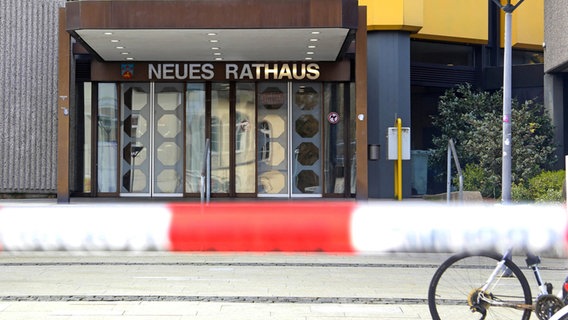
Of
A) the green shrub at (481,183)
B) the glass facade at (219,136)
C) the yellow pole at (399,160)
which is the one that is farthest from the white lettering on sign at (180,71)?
the green shrub at (481,183)

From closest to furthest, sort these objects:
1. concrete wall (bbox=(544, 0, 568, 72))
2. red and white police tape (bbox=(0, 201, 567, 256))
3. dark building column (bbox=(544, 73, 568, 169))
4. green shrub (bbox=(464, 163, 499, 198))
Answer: red and white police tape (bbox=(0, 201, 567, 256))
green shrub (bbox=(464, 163, 499, 198))
concrete wall (bbox=(544, 0, 568, 72))
dark building column (bbox=(544, 73, 568, 169))

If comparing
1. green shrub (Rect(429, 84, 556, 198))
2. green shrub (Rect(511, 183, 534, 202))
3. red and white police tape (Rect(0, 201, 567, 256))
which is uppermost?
green shrub (Rect(429, 84, 556, 198))

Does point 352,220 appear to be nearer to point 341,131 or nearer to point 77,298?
point 77,298

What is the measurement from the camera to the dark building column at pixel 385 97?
2400 centimetres

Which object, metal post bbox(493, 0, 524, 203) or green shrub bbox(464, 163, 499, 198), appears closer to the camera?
metal post bbox(493, 0, 524, 203)

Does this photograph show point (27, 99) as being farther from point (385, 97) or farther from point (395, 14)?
point (395, 14)

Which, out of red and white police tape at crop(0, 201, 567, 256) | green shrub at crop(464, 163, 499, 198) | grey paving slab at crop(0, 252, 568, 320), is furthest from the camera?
green shrub at crop(464, 163, 499, 198)

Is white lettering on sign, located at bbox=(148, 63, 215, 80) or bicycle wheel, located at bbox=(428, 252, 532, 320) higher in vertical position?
white lettering on sign, located at bbox=(148, 63, 215, 80)

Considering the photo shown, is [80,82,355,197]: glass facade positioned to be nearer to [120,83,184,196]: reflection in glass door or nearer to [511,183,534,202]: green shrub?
[120,83,184,196]: reflection in glass door

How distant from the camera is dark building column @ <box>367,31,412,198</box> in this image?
24.0 meters

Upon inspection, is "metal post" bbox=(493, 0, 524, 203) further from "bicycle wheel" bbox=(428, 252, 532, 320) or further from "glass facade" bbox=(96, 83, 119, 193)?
"glass facade" bbox=(96, 83, 119, 193)

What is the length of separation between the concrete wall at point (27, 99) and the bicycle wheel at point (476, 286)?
18.5 metres

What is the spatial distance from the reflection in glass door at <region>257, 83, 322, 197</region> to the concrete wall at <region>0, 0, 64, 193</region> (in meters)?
5.49

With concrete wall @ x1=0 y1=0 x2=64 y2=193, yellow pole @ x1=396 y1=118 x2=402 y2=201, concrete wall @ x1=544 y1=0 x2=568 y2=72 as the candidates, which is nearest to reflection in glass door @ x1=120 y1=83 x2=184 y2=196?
concrete wall @ x1=0 y1=0 x2=64 y2=193
